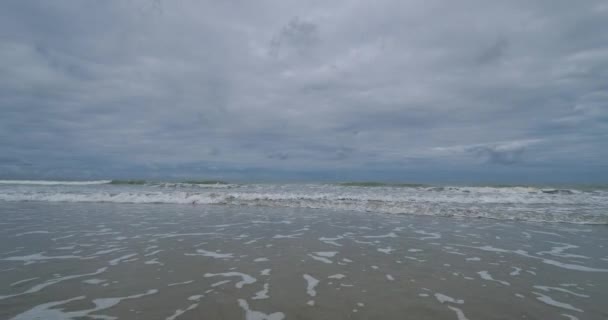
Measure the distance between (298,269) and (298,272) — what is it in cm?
20

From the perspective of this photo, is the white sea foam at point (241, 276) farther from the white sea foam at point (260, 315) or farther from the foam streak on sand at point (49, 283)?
the foam streak on sand at point (49, 283)

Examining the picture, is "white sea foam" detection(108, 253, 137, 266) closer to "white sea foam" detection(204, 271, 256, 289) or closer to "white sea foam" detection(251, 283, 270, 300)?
"white sea foam" detection(204, 271, 256, 289)

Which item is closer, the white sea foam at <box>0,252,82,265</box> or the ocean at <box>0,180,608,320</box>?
the ocean at <box>0,180,608,320</box>

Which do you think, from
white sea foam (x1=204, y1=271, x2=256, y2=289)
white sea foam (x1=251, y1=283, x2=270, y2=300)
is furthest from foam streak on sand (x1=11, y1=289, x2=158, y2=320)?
white sea foam (x1=251, y1=283, x2=270, y2=300)

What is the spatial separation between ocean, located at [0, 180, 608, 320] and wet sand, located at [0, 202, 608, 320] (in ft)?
0.09

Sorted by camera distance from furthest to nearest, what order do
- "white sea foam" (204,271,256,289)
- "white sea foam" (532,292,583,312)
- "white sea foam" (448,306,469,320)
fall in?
"white sea foam" (204,271,256,289)
"white sea foam" (532,292,583,312)
"white sea foam" (448,306,469,320)

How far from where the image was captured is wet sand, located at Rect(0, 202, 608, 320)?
456 cm

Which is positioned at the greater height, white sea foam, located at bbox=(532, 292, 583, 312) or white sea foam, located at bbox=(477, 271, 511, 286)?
white sea foam, located at bbox=(477, 271, 511, 286)

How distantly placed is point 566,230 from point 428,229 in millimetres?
5097

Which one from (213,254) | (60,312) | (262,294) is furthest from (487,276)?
(60,312)

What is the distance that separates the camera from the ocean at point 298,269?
457 centimetres

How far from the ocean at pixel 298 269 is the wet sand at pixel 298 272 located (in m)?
0.03

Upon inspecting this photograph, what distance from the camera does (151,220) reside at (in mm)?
13156

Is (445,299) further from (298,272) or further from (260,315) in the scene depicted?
Answer: (260,315)
